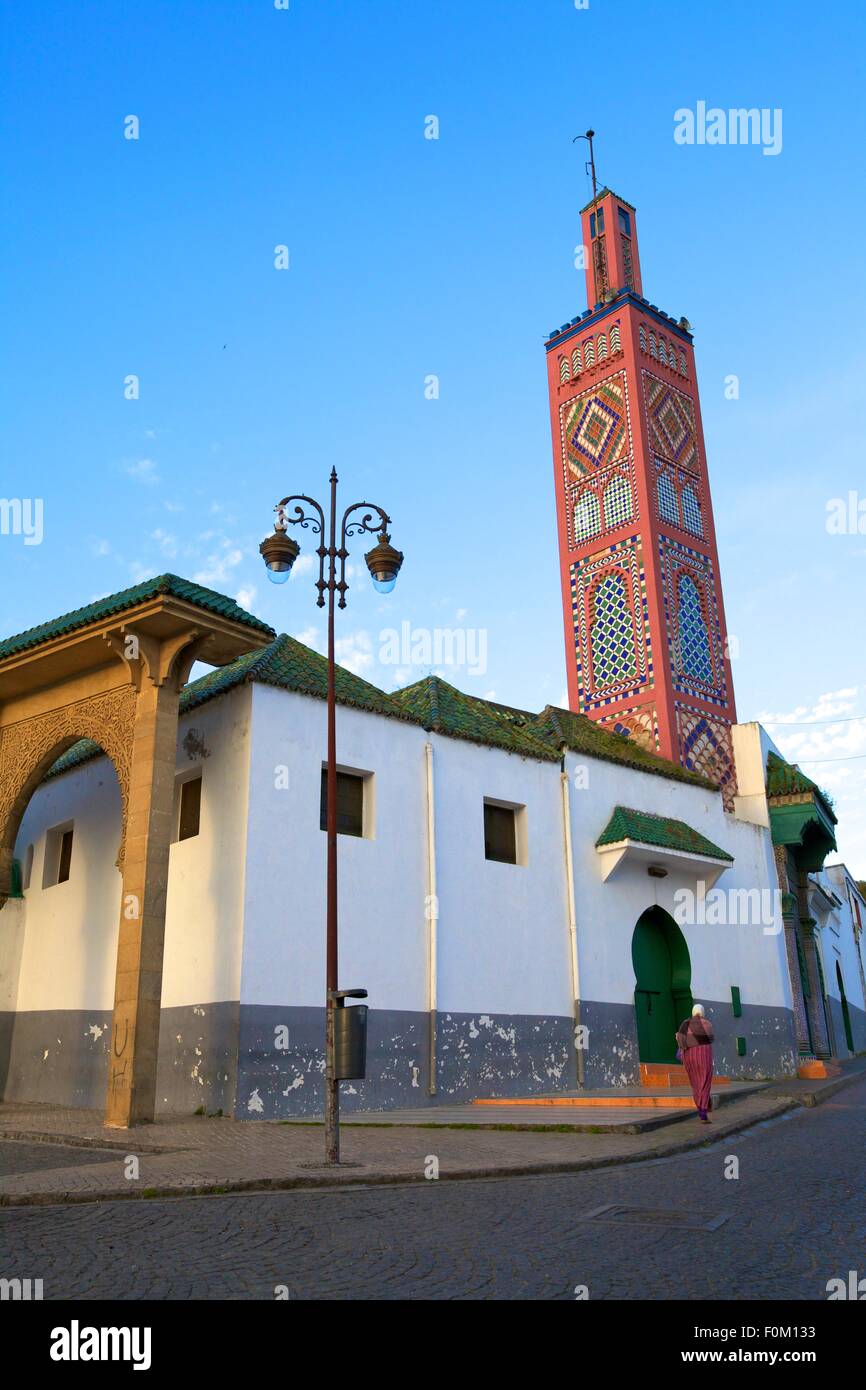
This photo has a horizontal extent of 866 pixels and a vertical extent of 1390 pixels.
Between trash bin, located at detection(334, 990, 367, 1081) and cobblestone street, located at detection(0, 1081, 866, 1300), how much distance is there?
49.2 inches

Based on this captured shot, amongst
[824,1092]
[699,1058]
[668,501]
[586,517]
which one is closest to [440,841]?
[699,1058]

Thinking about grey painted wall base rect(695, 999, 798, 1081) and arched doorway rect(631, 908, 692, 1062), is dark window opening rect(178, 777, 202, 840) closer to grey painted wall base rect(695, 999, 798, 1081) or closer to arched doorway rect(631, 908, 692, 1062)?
arched doorway rect(631, 908, 692, 1062)

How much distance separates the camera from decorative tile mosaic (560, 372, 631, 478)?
23312 mm

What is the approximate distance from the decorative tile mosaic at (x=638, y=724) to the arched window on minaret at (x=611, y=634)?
702 mm

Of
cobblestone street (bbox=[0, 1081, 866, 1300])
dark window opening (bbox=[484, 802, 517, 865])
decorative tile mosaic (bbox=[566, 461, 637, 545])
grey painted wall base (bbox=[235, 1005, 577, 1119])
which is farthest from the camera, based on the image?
decorative tile mosaic (bbox=[566, 461, 637, 545])

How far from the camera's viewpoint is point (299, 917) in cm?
1331

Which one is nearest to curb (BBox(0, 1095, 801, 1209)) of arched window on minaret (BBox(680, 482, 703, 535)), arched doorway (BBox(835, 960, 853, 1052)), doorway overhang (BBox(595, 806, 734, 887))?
doorway overhang (BBox(595, 806, 734, 887))

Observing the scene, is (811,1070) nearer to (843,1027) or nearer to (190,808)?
(190,808)

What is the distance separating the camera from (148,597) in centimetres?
1234

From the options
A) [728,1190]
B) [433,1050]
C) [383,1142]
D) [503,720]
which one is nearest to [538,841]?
[503,720]

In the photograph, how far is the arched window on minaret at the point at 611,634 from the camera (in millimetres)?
21844

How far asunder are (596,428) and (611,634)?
510cm

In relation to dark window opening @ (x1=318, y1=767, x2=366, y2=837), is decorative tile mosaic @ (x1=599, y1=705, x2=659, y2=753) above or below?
above

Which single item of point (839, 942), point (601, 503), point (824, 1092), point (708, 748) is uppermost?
point (601, 503)
